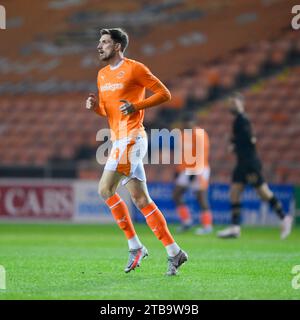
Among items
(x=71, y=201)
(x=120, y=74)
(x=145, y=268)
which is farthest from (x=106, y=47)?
(x=71, y=201)

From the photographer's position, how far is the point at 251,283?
750 cm

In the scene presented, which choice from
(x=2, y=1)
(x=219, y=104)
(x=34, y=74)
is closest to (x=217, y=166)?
(x=219, y=104)

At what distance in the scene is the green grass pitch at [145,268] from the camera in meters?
6.91

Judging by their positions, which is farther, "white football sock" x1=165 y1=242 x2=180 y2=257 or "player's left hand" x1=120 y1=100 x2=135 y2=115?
"white football sock" x1=165 y1=242 x2=180 y2=257

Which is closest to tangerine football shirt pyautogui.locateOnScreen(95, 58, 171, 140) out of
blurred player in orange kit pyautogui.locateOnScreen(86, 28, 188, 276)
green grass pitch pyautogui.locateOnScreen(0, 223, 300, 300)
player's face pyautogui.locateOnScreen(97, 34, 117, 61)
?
blurred player in orange kit pyautogui.locateOnScreen(86, 28, 188, 276)

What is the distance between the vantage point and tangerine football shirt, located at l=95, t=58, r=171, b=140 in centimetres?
814

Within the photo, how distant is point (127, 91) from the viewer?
27.0 ft

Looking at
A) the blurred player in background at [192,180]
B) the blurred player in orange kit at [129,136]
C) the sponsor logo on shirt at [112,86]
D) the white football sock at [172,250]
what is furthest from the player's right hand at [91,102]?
the blurred player in background at [192,180]

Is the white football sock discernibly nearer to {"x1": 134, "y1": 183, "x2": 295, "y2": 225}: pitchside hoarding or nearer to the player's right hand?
the player's right hand

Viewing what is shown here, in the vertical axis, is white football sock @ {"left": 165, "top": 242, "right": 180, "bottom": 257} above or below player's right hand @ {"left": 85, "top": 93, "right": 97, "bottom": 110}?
below

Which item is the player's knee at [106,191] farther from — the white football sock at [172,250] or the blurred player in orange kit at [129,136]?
the white football sock at [172,250]

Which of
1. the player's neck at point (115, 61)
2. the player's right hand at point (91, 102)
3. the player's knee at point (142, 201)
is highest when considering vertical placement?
the player's neck at point (115, 61)

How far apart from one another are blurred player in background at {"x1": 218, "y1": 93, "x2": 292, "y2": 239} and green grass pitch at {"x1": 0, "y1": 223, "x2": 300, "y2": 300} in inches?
10.8

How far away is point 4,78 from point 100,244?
46.6 ft
